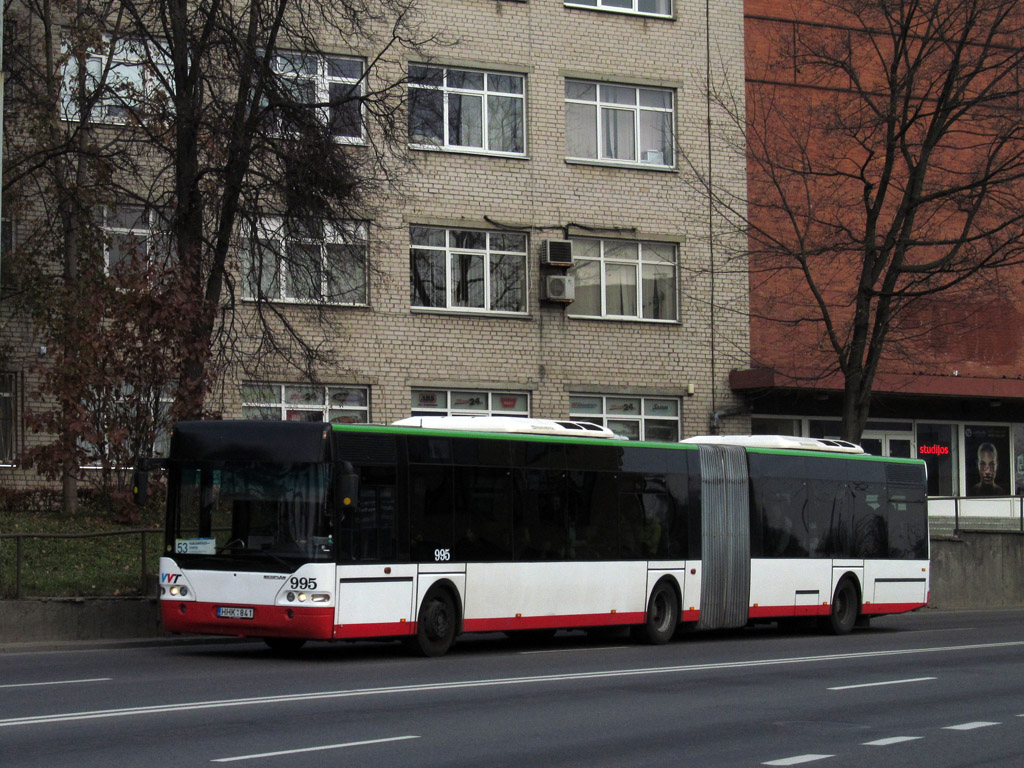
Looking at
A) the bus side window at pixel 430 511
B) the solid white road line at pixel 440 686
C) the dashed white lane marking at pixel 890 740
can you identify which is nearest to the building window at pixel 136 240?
the bus side window at pixel 430 511

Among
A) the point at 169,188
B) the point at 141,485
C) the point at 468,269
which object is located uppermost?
the point at 169,188

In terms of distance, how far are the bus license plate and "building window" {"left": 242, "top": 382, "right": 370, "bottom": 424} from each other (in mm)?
12409

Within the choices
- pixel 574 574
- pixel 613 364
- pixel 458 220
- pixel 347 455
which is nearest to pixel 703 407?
pixel 613 364

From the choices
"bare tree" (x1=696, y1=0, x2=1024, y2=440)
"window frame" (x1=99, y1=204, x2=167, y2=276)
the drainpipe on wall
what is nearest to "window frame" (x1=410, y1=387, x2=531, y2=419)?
the drainpipe on wall

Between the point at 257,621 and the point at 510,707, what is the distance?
16.2ft

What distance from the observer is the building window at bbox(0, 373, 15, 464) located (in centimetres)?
2830

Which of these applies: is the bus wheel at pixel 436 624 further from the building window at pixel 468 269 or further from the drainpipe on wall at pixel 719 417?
the drainpipe on wall at pixel 719 417

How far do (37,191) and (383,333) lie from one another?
8.16m

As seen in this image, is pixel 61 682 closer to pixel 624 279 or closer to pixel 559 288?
pixel 559 288

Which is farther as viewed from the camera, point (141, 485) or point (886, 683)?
point (141, 485)

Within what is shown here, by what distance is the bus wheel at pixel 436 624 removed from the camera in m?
17.2

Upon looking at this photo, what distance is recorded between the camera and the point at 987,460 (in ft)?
128

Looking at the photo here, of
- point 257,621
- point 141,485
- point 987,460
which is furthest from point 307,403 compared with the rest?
point 987,460

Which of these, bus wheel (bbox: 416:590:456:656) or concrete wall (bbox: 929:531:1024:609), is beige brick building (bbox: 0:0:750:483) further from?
bus wheel (bbox: 416:590:456:656)
